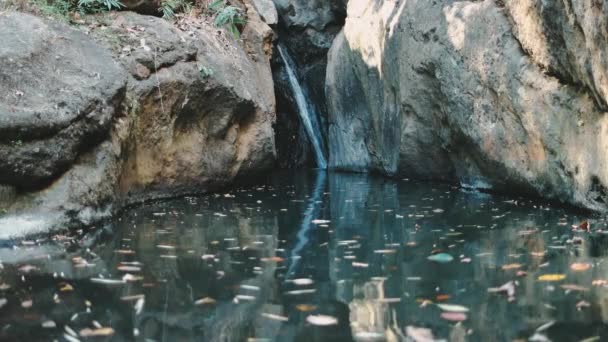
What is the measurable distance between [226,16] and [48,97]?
5128mm

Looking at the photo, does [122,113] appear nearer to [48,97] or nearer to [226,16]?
[48,97]

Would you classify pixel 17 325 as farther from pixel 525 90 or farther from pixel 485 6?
pixel 485 6

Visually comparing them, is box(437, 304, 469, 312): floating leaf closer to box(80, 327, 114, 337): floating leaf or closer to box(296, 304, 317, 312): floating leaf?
box(296, 304, 317, 312): floating leaf

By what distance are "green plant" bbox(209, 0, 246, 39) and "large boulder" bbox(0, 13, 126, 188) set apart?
3.62m

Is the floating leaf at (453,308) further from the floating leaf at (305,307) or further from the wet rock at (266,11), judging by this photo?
the wet rock at (266,11)

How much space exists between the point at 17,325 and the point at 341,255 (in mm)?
2753

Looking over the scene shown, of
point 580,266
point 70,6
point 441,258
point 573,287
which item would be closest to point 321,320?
point 573,287

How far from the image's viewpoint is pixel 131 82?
29.9 ft

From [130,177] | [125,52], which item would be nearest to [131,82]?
[125,52]

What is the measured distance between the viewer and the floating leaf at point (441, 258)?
207 inches

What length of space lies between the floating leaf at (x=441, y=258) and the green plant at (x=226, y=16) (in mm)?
7518

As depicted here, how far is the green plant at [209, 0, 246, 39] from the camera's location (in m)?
11.7

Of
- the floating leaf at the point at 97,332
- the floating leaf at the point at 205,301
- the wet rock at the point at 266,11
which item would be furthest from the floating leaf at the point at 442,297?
the wet rock at the point at 266,11

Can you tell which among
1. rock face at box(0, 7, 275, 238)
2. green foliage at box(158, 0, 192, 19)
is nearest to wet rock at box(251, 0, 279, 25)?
rock face at box(0, 7, 275, 238)
